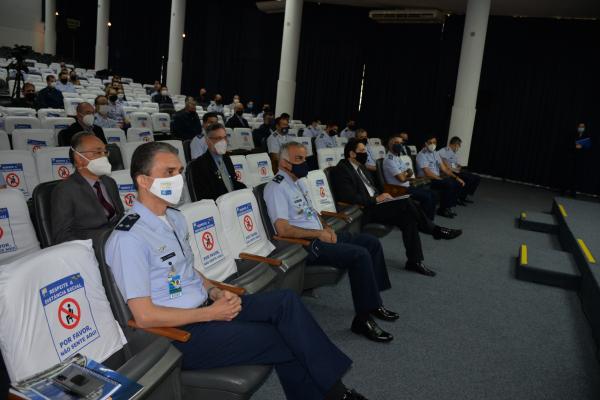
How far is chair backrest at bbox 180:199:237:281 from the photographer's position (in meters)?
2.73

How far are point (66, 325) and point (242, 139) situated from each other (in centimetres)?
691

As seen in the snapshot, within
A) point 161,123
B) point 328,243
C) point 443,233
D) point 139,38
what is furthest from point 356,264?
point 139,38

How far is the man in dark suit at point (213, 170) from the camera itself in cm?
421

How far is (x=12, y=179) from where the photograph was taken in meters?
3.77

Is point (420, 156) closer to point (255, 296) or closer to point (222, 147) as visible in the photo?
point (222, 147)

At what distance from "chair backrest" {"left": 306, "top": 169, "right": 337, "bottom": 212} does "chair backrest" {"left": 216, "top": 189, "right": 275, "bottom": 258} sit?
1.05 meters

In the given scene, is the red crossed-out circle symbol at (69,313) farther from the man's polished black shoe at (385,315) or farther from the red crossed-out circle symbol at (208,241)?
the man's polished black shoe at (385,315)

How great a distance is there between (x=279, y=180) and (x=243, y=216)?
450 millimetres

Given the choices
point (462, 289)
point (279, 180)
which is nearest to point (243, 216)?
point (279, 180)

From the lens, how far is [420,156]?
8.00 m

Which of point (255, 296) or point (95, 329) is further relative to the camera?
point (255, 296)

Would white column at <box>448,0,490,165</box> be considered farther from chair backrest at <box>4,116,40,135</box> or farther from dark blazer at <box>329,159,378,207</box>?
chair backrest at <box>4,116,40,135</box>

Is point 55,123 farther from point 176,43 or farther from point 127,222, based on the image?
point 176,43

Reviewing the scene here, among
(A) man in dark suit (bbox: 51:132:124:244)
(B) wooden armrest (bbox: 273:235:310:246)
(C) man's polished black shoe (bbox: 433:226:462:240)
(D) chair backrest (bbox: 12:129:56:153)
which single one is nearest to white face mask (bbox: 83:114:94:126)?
(D) chair backrest (bbox: 12:129:56:153)
